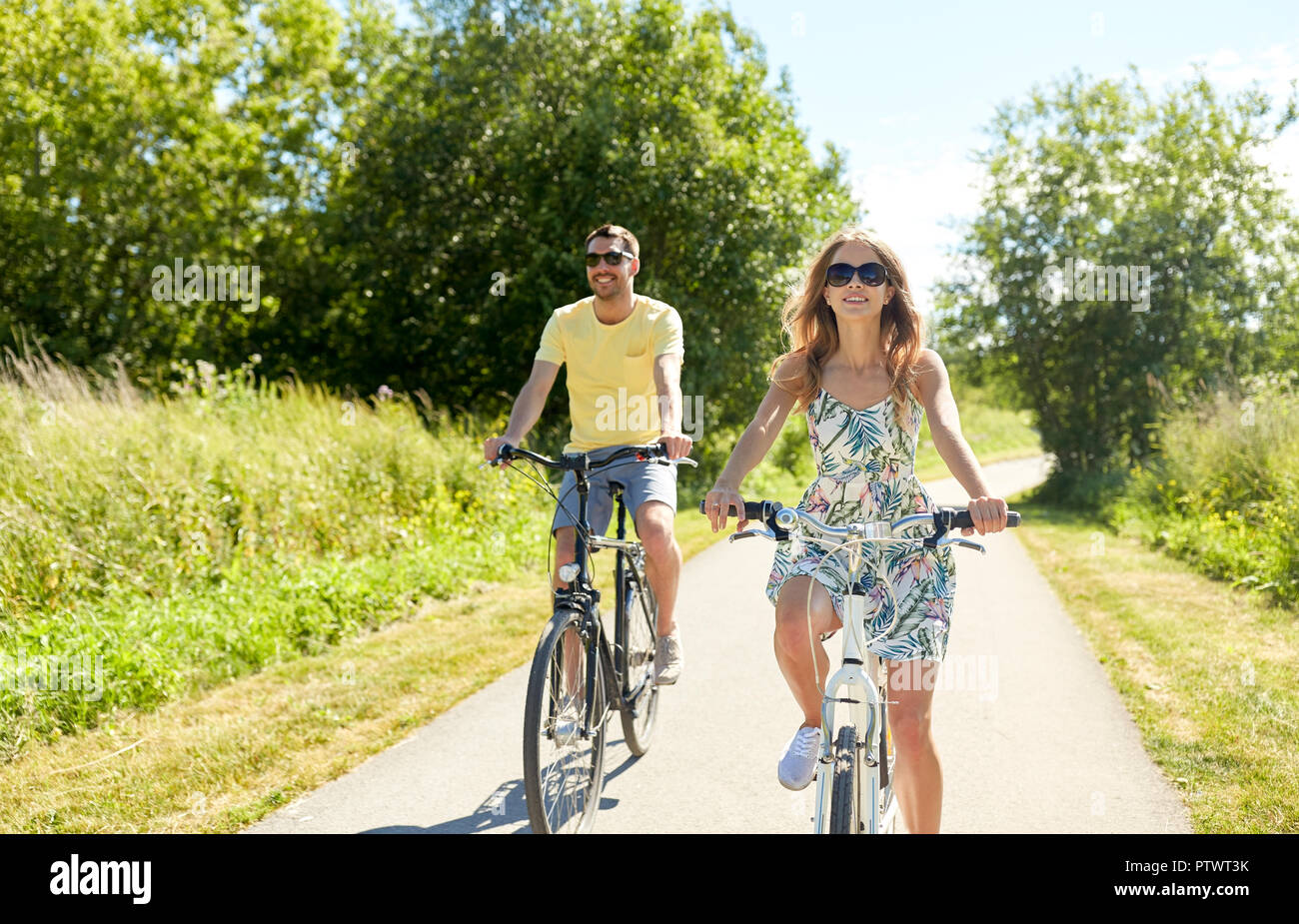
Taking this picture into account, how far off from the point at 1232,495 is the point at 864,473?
1047 centimetres

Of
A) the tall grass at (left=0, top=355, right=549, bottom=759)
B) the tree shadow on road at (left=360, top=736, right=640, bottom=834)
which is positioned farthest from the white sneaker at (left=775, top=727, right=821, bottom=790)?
the tall grass at (left=0, top=355, right=549, bottom=759)

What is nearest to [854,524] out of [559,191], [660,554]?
[660,554]

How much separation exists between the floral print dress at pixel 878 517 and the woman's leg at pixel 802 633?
0.03 meters

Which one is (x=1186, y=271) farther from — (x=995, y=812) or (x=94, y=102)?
(x=94, y=102)

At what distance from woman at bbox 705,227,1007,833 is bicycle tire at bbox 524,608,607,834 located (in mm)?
906

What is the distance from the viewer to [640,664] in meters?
4.98

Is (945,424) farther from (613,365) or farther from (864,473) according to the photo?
(613,365)

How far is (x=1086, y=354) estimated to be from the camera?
2225 centimetres

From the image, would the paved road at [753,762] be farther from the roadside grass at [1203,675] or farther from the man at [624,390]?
the man at [624,390]

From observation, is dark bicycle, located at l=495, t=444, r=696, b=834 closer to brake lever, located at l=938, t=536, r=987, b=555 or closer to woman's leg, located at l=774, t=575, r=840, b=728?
woman's leg, located at l=774, t=575, r=840, b=728

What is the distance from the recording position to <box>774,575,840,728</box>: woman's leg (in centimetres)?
317

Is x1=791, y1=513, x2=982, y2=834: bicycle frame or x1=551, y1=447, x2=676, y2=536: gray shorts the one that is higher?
x1=551, y1=447, x2=676, y2=536: gray shorts

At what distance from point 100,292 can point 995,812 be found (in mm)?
28047

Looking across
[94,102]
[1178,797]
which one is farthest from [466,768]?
[94,102]
